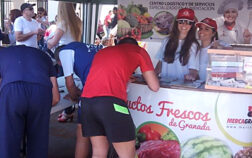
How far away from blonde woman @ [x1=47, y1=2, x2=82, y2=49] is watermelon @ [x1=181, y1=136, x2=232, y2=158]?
2096mm

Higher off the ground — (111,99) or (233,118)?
(111,99)

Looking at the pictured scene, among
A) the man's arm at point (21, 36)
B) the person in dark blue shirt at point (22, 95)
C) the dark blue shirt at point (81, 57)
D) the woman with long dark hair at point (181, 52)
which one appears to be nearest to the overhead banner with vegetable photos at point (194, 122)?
the dark blue shirt at point (81, 57)

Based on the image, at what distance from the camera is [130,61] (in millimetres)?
2346

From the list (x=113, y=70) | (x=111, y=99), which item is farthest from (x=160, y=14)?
(x=111, y=99)

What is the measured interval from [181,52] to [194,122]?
161cm

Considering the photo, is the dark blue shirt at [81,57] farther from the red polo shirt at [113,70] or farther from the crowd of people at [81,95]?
the red polo shirt at [113,70]

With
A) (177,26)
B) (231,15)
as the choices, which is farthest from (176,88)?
(231,15)

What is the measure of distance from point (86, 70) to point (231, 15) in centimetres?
295

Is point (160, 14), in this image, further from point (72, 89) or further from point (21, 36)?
point (72, 89)

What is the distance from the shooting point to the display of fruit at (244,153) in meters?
2.66

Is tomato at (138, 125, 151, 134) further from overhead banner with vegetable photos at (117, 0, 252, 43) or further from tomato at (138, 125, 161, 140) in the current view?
overhead banner with vegetable photos at (117, 0, 252, 43)

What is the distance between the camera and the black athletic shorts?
7.27ft

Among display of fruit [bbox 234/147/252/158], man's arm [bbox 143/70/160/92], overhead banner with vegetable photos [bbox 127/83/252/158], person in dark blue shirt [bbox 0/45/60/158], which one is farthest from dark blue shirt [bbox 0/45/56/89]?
display of fruit [bbox 234/147/252/158]

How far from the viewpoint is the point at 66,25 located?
400cm
